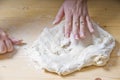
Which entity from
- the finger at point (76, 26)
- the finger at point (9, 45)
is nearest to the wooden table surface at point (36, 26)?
the finger at point (9, 45)

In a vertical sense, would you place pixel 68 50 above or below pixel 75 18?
below

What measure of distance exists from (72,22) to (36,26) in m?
0.17

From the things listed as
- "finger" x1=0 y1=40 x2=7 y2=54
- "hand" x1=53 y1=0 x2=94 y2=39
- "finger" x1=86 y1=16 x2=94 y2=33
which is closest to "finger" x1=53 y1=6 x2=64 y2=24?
"hand" x1=53 y1=0 x2=94 y2=39

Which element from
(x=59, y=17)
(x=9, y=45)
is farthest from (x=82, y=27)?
(x=9, y=45)

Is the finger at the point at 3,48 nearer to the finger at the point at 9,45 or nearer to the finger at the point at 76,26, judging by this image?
the finger at the point at 9,45

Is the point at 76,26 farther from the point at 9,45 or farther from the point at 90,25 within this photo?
the point at 9,45

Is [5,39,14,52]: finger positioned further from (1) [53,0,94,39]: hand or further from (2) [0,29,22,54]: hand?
(1) [53,0,94,39]: hand

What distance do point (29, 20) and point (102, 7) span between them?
0.35m

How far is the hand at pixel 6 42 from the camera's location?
3.43 feet

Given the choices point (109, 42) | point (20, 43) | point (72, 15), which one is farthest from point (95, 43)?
point (20, 43)

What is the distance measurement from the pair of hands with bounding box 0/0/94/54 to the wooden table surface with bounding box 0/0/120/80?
0.13ft

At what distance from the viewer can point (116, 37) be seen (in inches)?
43.8

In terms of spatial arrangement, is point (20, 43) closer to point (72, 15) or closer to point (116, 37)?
point (72, 15)

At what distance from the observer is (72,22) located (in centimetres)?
111
